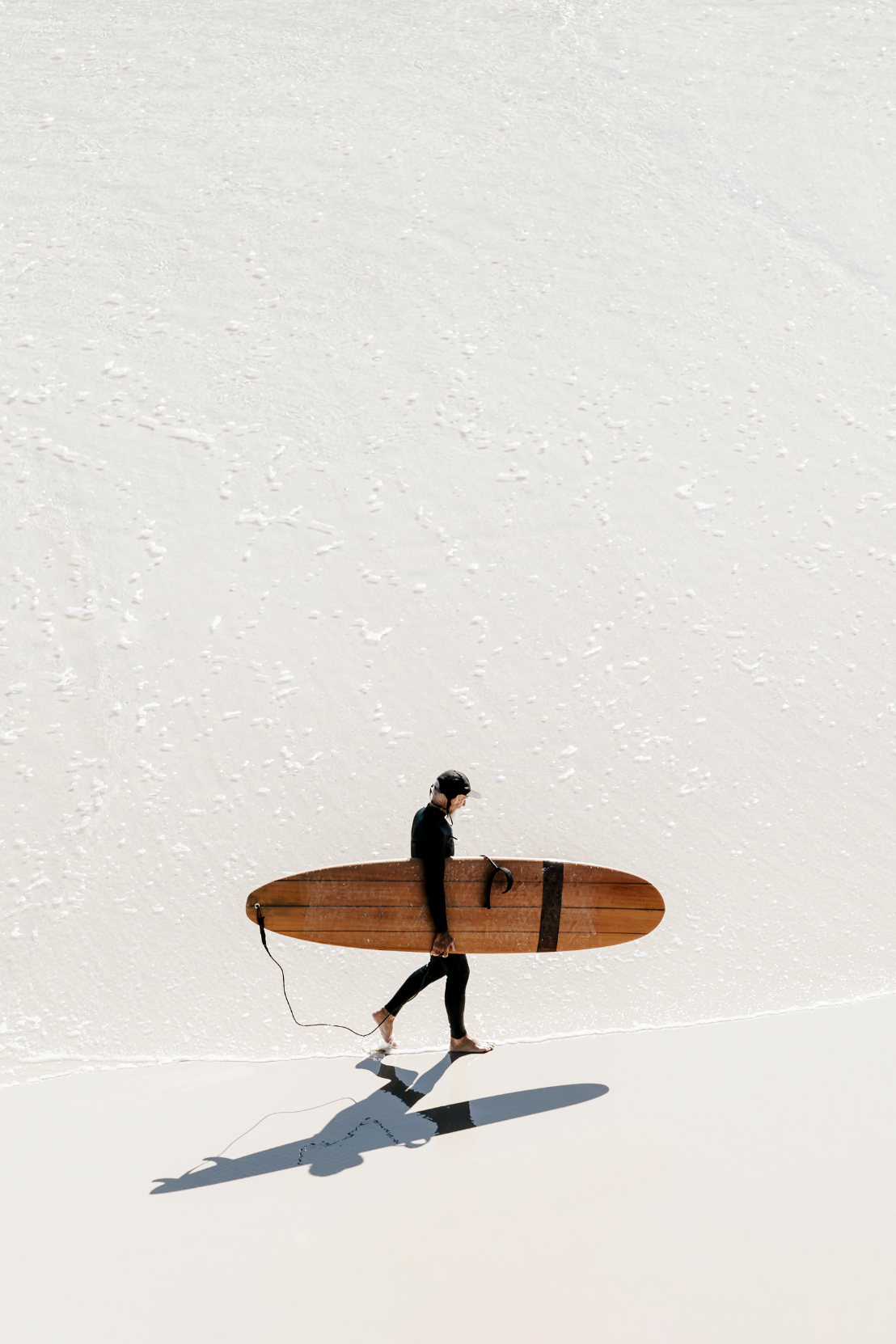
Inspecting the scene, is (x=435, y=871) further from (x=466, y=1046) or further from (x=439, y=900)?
(x=466, y=1046)

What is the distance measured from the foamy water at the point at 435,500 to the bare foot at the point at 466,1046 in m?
0.23

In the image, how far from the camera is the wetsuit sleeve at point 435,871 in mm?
3266

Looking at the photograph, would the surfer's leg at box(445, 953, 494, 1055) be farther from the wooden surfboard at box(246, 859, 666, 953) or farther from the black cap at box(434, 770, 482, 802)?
the black cap at box(434, 770, 482, 802)

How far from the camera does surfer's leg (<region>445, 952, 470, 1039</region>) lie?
3.43 meters

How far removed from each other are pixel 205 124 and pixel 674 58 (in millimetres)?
4321

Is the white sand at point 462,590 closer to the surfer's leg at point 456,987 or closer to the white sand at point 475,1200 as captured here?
the white sand at point 475,1200

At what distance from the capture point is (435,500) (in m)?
6.16

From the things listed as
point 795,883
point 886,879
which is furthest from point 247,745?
point 886,879

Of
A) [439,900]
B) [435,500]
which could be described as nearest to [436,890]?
[439,900]

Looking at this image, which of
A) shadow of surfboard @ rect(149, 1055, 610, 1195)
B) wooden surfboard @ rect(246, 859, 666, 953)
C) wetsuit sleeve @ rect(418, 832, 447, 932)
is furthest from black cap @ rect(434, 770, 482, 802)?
shadow of surfboard @ rect(149, 1055, 610, 1195)

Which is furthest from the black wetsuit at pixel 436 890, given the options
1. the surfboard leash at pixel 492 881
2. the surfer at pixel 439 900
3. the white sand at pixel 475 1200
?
the white sand at pixel 475 1200

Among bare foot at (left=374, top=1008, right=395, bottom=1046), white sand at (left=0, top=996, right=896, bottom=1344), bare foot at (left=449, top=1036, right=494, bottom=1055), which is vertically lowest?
white sand at (left=0, top=996, right=896, bottom=1344)

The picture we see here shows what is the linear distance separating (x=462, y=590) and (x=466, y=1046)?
277 centimetres

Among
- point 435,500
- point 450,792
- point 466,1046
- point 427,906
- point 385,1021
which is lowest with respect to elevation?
point 466,1046
